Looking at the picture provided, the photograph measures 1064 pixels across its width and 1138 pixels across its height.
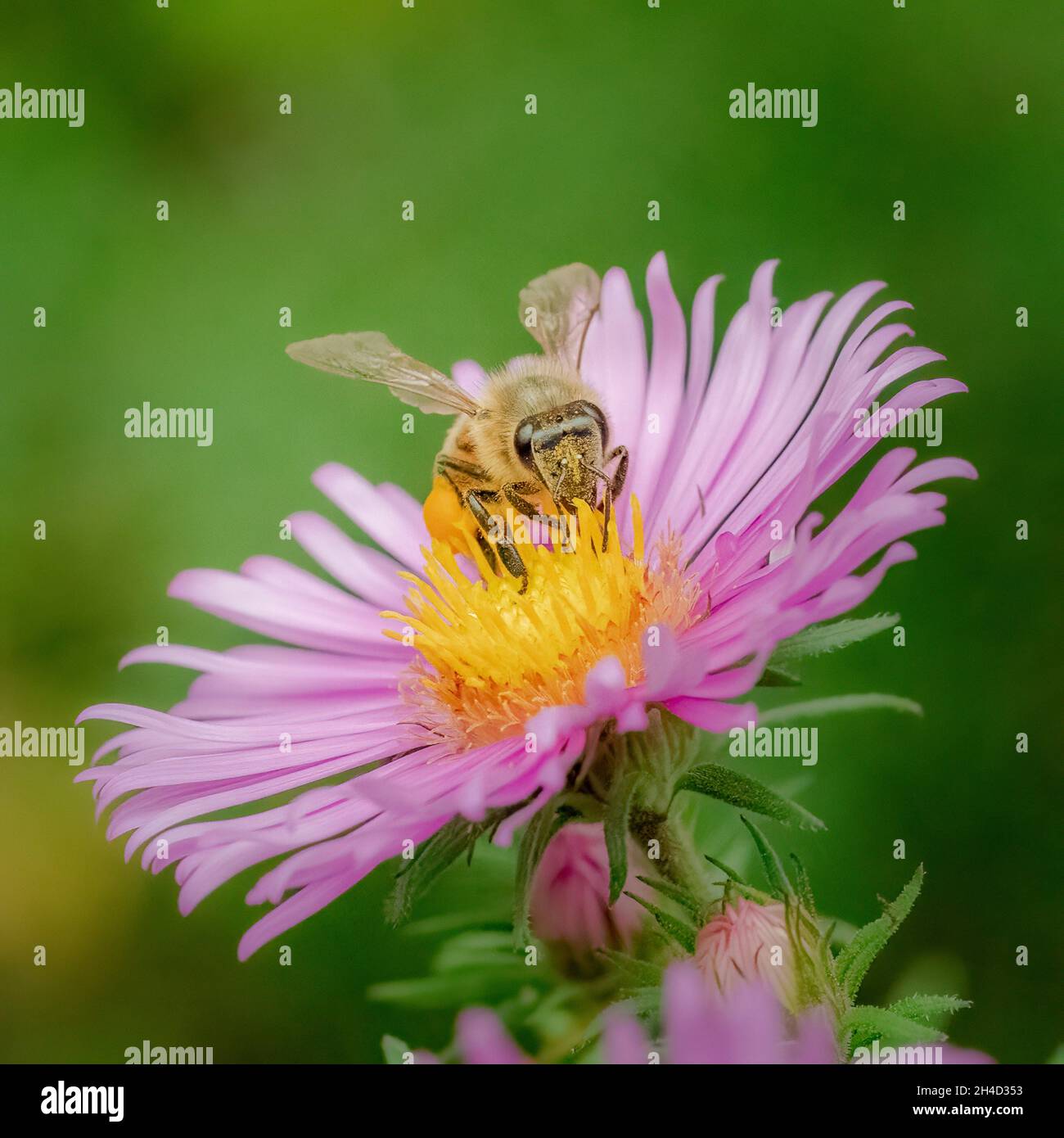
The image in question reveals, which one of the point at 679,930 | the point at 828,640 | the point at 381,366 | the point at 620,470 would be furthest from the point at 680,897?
the point at 381,366

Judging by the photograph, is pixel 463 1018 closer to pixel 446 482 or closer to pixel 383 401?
pixel 446 482

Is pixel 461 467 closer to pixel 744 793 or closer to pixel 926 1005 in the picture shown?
pixel 744 793

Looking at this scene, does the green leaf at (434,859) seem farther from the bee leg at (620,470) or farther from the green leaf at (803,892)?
the bee leg at (620,470)

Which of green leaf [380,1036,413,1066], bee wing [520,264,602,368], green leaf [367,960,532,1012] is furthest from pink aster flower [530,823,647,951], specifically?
bee wing [520,264,602,368]

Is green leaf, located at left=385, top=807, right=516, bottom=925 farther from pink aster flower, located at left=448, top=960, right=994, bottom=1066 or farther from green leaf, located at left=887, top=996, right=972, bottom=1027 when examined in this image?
green leaf, located at left=887, top=996, right=972, bottom=1027

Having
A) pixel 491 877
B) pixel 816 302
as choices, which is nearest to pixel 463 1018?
pixel 491 877
